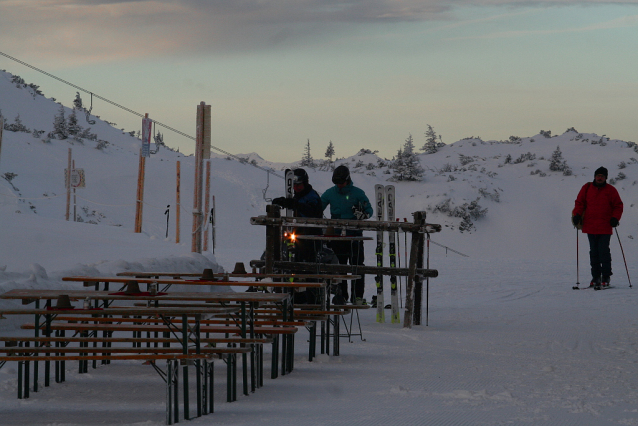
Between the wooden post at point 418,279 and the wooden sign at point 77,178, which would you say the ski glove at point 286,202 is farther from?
the wooden sign at point 77,178

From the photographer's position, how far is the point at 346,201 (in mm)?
11141

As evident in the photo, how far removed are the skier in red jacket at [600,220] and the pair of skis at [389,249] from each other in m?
4.22

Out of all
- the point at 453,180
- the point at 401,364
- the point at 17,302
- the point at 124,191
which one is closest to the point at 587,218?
the point at 401,364

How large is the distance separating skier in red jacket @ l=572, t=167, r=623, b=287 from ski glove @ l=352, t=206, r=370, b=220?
4.82 metres

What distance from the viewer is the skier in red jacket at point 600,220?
45.1ft

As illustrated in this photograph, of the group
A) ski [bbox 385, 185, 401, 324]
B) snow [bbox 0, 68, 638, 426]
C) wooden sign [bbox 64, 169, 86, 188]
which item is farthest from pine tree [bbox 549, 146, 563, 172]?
ski [bbox 385, 185, 401, 324]

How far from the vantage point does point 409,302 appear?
30.7 feet

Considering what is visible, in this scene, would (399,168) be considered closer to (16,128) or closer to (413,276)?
(16,128)

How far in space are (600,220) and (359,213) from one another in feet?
17.5

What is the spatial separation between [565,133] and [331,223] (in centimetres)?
4124

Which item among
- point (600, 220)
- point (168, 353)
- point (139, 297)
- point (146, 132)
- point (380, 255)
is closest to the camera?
point (168, 353)

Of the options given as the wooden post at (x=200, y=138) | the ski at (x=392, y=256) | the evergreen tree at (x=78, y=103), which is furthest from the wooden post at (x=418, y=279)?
the evergreen tree at (x=78, y=103)

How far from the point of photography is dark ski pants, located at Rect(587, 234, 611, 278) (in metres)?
13.7

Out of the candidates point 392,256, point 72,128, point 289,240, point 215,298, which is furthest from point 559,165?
point 215,298
